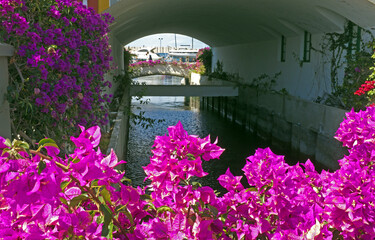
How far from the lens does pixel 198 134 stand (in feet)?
48.5

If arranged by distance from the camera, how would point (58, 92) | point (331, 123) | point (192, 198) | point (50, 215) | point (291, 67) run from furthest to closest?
point (291, 67), point (331, 123), point (58, 92), point (192, 198), point (50, 215)

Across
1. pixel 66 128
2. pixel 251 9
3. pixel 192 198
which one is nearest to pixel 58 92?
pixel 66 128

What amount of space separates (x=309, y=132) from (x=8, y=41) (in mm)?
8574

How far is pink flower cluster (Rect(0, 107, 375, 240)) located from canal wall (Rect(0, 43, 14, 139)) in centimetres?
277

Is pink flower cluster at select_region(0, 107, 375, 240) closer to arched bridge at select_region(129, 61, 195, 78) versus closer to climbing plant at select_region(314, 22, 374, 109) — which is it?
climbing plant at select_region(314, 22, 374, 109)

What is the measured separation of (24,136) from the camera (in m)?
4.20

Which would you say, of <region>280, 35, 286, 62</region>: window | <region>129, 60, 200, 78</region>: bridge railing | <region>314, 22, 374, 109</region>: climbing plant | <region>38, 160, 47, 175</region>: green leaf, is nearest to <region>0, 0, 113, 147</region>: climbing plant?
<region>38, 160, 47, 175</region>: green leaf

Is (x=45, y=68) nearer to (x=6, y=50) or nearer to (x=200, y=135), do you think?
(x=6, y=50)

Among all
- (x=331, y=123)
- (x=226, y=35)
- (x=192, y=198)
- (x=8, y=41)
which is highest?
(x=226, y=35)

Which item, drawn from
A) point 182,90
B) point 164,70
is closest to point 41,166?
point 182,90

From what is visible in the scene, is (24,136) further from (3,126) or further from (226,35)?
(226,35)

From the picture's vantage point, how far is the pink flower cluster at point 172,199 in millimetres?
1110

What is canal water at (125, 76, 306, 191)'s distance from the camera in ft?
33.2

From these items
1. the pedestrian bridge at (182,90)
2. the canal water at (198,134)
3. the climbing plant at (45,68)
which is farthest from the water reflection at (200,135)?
the climbing plant at (45,68)
